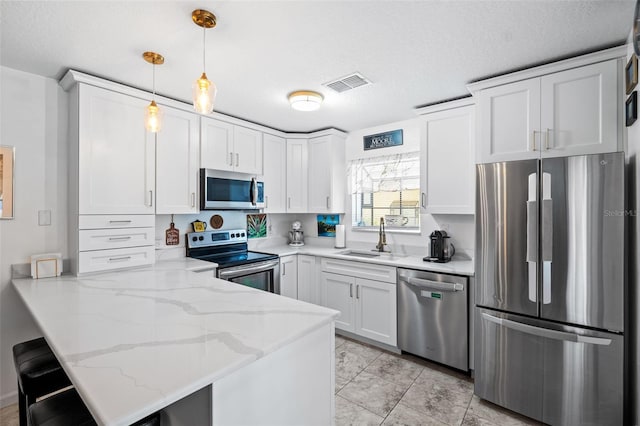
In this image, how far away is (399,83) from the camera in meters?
2.44

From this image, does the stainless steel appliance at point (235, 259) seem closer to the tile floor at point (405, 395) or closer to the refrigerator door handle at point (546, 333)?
the tile floor at point (405, 395)

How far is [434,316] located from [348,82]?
6.91ft

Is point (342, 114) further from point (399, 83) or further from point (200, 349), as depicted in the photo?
point (200, 349)

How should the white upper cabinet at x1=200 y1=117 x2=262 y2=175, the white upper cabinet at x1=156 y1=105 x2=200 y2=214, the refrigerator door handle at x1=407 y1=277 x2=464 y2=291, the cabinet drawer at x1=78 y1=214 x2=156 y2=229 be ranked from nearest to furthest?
1. the cabinet drawer at x1=78 y1=214 x2=156 y2=229
2. the refrigerator door handle at x1=407 y1=277 x2=464 y2=291
3. the white upper cabinet at x1=156 y1=105 x2=200 y2=214
4. the white upper cabinet at x1=200 y1=117 x2=262 y2=175

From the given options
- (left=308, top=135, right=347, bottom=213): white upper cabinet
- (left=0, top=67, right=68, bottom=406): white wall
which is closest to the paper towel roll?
(left=308, top=135, right=347, bottom=213): white upper cabinet

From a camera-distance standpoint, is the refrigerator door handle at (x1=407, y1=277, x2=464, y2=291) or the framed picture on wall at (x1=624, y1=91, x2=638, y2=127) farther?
the refrigerator door handle at (x1=407, y1=277, x2=464, y2=291)

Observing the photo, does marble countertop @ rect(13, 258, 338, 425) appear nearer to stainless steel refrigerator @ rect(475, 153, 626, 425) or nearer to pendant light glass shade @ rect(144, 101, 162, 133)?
pendant light glass shade @ rect(144, 101, 162, 133)

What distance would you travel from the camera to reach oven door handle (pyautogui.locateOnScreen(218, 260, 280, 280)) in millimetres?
2785

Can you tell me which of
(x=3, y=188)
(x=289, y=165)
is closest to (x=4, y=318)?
(x=3, y=188)

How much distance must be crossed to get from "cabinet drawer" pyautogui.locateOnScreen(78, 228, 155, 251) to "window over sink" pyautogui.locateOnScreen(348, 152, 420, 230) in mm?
2360

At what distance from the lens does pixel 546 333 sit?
6.24 feet

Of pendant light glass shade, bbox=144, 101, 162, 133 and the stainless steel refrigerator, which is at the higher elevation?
pendant light glass shade, bbox=144, 101, 162, 133

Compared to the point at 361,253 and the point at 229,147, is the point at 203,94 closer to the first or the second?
the point at 229,147

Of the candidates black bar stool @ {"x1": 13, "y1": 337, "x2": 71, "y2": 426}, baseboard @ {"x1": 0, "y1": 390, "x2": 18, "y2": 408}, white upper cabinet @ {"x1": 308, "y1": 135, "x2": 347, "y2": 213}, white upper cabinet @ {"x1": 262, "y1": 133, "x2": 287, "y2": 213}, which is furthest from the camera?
A: white upper cabinet @ {"x1": 308, "y1": 135, "x2": 347, "y2": 213}
